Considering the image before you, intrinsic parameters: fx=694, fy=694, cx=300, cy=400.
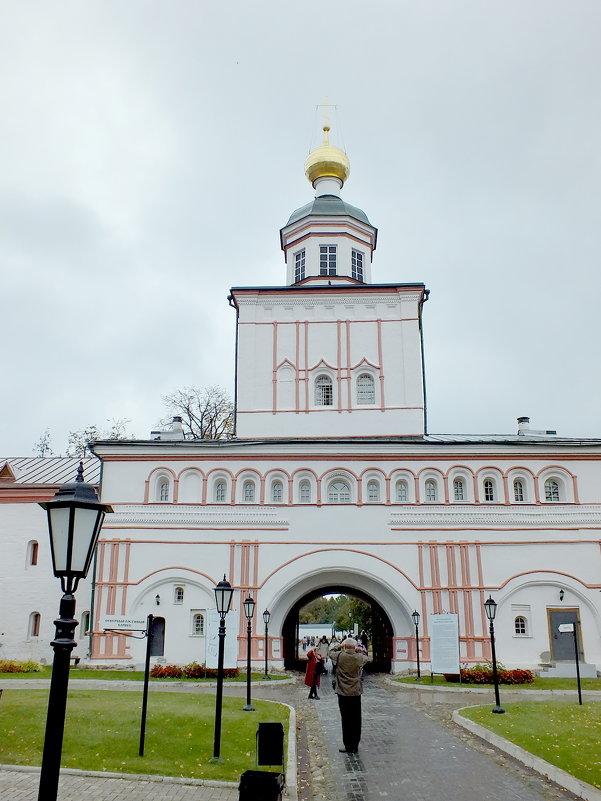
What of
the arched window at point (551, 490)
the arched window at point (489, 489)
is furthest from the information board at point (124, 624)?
the arched window at point (551, 490)

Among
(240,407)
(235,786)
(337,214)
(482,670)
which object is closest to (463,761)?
(235,786)

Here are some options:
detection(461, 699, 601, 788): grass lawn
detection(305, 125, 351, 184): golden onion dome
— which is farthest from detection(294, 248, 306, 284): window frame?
detection(461, 699, 601, 788): grass lawn

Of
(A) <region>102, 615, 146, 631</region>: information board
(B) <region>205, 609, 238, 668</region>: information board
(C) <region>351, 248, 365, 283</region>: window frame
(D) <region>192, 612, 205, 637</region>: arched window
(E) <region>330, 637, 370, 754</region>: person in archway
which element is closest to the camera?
(E) <region>330, 637, 370, 754</region>: person in archway

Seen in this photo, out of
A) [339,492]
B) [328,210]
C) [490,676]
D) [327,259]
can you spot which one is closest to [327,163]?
[328,210]

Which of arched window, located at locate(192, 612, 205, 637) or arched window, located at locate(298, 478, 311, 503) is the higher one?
arched window, located at locate(298, 478, 311, 503)

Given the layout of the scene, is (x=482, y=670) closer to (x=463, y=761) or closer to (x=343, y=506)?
(x=343, y=506)

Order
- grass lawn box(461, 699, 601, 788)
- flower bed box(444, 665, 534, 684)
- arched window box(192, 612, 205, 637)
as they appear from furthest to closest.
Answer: arched window box(192, 612, 205, 637) < flower bed box(444, 665, 534, 684) < grass lawn box(461, 699, 601, 788)

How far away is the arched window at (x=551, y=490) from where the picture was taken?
25.1m

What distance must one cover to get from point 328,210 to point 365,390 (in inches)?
348

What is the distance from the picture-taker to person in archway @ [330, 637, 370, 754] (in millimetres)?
10711

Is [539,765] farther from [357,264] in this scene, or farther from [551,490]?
[357,264]

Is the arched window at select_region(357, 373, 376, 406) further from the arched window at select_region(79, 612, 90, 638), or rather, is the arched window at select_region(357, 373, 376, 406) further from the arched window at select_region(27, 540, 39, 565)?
the arched window at select_region(27, 540, 39, 565)

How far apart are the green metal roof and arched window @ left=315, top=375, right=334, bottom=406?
779cm

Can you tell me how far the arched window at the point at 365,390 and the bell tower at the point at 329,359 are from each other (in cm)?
4
